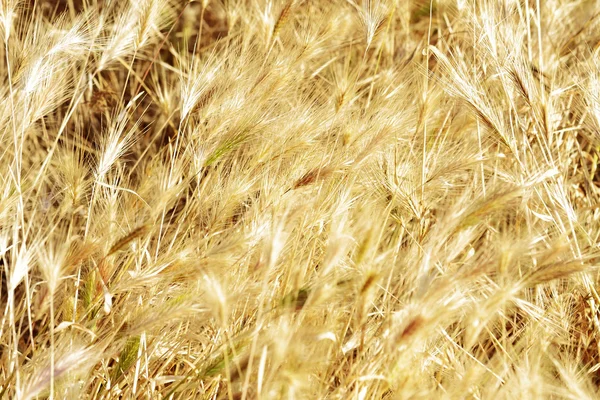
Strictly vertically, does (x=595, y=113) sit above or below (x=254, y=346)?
above

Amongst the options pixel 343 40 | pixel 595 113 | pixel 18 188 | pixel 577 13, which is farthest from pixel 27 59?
pixel 577 13

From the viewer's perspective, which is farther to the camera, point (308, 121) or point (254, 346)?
point (308, 121)

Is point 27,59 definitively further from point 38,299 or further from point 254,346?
point 254,346

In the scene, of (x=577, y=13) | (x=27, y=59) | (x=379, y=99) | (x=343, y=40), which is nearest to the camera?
(x=27, y=59)

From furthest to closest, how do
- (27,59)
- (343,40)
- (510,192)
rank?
(343,40)
(27,59)
(510,192)

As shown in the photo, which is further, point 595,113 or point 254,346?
point 595,113

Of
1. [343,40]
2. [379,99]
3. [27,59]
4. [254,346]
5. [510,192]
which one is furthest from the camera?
[343,40]

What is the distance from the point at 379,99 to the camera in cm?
140

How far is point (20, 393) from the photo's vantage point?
3.19 feet

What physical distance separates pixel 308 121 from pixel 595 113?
0.53 m

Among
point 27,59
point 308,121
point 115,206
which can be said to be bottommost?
point 115,206

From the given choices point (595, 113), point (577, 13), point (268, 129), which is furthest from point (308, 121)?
point (577, 13)

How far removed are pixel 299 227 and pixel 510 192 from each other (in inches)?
A: 14.2

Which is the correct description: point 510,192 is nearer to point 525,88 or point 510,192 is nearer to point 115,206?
point 525,88
